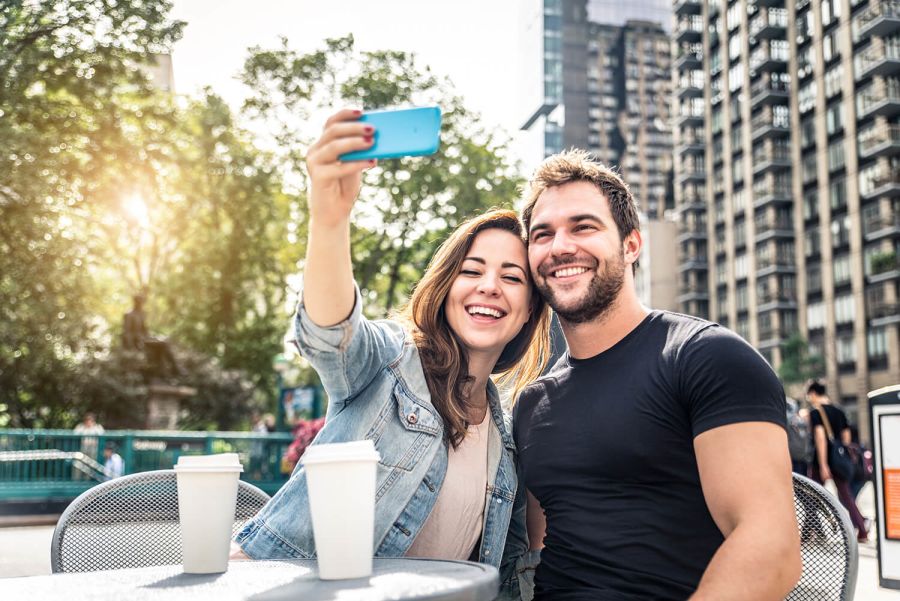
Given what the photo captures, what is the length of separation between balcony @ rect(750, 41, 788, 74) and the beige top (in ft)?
222

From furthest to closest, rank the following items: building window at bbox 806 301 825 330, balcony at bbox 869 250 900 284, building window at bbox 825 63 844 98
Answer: building window at bbox 806 301 825 330 < building window at bbox 825 63 844 98 < balcony at bbox 869 250 900 284

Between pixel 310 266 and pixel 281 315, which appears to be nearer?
pixel 310 266

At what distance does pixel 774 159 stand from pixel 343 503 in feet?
218

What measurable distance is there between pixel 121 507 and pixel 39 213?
47.5ft

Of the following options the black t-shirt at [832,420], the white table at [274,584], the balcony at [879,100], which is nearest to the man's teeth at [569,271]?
the white table at [274,584]

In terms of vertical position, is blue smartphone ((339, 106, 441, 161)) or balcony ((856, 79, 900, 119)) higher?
balcony ((856, 79, 900, 119))

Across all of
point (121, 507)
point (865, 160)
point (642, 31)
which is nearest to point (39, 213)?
point (121, 507)

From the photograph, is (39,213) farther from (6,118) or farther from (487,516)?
(487,516)

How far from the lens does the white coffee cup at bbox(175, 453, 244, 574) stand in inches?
83.7

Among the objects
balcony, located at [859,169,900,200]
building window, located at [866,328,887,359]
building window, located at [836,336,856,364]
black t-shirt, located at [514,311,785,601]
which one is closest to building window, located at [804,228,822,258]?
balcony, located at [859,169,900,200]

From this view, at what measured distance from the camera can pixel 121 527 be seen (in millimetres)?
2949

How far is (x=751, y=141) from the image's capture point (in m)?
66.7

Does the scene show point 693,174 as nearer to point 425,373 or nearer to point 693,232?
point 693,232

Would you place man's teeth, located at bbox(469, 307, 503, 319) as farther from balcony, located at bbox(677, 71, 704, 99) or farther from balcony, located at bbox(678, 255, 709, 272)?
balcony, located at bbox(677, 71, 704, 99)
